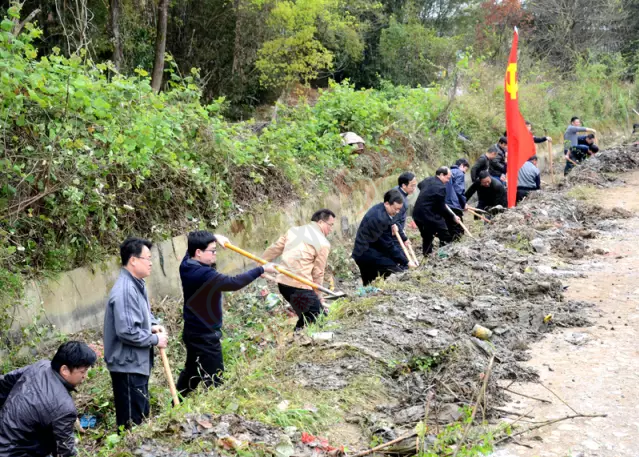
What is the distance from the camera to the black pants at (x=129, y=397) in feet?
14.6

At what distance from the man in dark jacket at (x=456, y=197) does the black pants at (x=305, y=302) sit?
4.19 metres

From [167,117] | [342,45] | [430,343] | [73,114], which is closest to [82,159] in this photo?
[73,114]

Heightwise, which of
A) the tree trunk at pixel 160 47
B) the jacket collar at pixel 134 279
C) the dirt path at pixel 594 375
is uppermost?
the tree trunk at pixel 160 47

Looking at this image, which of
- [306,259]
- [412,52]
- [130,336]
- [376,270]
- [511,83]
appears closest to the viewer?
[130,336]

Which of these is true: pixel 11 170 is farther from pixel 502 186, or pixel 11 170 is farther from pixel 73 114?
pixel 502 186

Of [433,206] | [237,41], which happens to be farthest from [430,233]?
[237,41]

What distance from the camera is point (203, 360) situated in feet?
16.8

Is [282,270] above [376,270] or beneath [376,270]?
Result: above

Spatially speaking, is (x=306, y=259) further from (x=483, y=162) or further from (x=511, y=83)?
(x=511, y=83)

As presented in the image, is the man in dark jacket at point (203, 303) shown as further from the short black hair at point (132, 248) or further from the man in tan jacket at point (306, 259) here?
the man in tan jacket at point (306, 259)

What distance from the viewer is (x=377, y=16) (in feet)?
80.1

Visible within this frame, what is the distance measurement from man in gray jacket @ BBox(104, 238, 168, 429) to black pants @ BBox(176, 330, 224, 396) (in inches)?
23.0

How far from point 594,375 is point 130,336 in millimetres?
3430

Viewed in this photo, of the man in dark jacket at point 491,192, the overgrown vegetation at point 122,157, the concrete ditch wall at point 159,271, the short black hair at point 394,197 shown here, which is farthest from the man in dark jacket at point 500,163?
the short black hair at point 394,197
